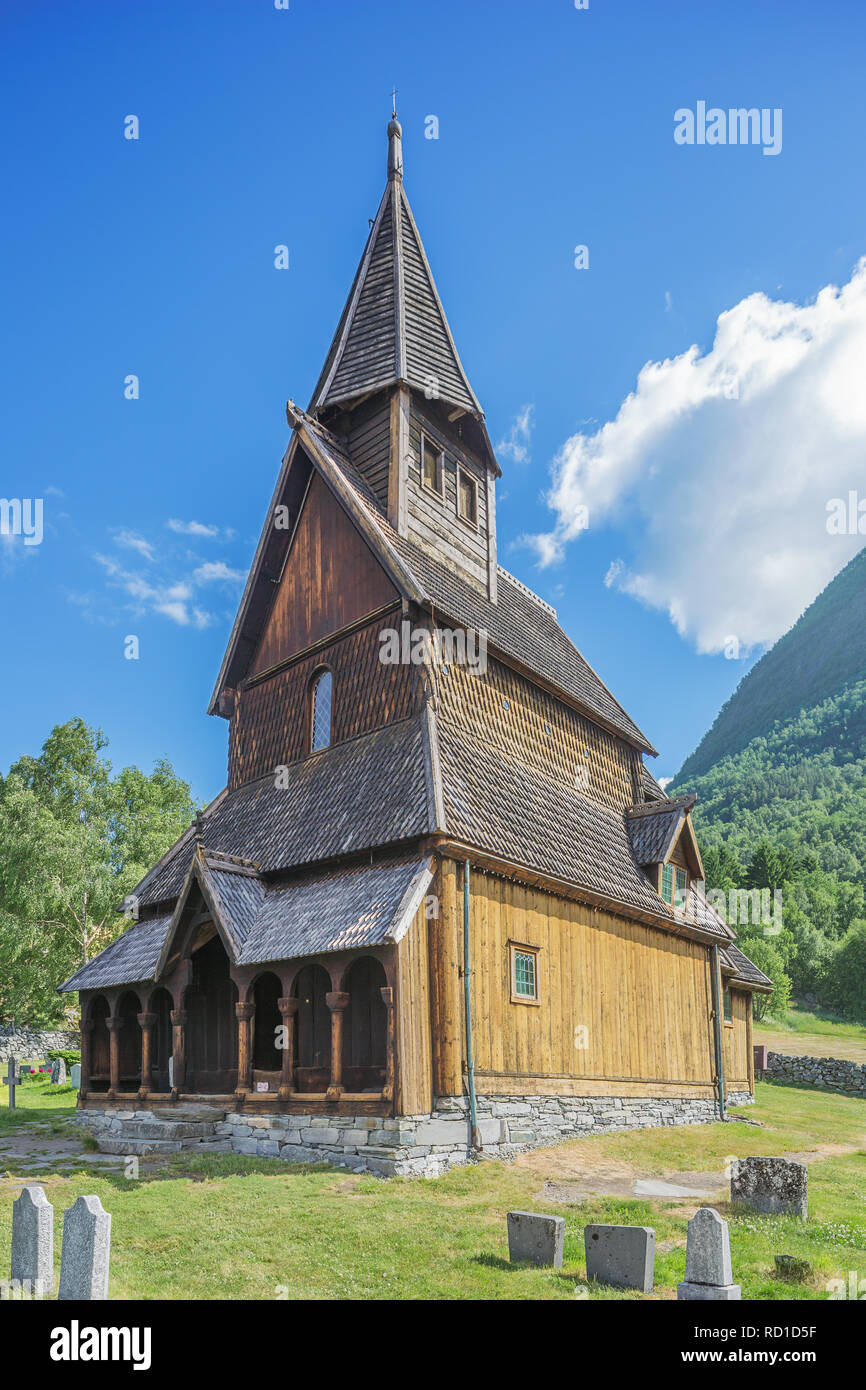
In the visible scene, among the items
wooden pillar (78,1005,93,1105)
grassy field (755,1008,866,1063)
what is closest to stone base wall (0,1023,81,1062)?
wooden pillar (78,1005,93,1105)

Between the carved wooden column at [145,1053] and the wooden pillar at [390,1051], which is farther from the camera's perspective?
the carved wooden column at [145,1053]

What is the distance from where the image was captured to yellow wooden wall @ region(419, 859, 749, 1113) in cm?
1596

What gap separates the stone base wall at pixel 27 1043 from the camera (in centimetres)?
3928

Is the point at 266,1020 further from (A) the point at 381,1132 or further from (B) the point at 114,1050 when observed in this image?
(A) the point at 381,1132

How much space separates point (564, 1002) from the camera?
18875mm

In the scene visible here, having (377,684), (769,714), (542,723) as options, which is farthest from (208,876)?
(769,714)

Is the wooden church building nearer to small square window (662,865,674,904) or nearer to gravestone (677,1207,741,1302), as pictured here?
small square window (662,865,674,904)

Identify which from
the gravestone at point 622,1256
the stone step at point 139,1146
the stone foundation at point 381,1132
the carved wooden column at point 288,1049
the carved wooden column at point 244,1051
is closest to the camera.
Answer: the gravestone at point 622,1256

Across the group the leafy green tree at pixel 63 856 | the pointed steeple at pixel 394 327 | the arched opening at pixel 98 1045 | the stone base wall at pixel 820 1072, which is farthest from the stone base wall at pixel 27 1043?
the pointed steeple at pixel 394 327

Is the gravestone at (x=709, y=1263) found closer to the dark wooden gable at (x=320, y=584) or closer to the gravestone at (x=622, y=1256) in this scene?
the gravestone at (x=622, y=1256)

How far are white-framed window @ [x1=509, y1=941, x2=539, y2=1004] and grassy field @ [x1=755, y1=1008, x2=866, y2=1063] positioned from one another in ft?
79.5

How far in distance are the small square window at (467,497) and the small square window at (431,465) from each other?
2.69ft

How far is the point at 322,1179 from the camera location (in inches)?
525
